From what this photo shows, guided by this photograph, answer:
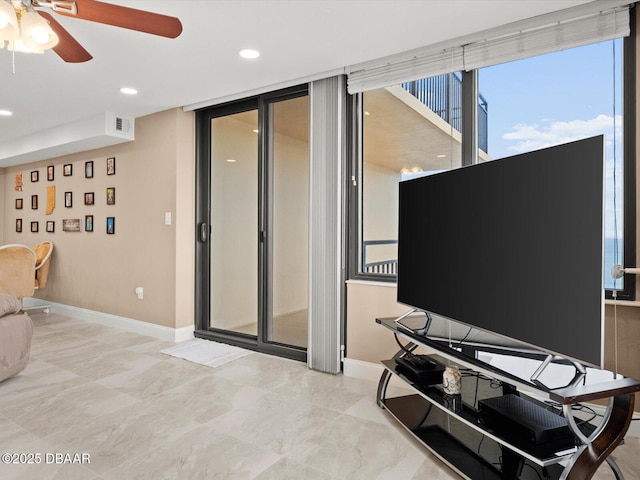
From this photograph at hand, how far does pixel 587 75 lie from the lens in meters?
2.36

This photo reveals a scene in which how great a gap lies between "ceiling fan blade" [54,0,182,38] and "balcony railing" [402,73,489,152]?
179 centimetres

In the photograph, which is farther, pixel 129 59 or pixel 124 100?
pixel 124 100

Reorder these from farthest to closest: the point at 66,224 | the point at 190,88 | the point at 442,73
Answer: the point at 66,224, the point at 190,88, the point at 442,73

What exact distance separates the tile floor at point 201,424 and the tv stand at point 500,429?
0.12 meters

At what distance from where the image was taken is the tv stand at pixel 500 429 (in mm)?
1417

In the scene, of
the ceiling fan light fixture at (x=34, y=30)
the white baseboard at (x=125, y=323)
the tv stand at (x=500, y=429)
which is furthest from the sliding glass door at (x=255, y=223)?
the ceiling fan light fixture at (x=34, y=30)

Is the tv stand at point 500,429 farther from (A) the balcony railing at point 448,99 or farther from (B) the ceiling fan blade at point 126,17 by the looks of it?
(B) the ceiling fan blade at point 126,17

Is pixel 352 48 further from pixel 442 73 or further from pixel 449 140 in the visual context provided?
pixel 449 140

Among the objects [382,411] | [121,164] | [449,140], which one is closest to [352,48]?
[449,140]

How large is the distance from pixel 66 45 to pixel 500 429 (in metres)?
2.68

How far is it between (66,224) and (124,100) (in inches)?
94.3

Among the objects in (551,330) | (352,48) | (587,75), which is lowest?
(551,330)

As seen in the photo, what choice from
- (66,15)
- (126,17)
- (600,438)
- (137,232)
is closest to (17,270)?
(137,232)

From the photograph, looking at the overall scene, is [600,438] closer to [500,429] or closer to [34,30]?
[500,429]
